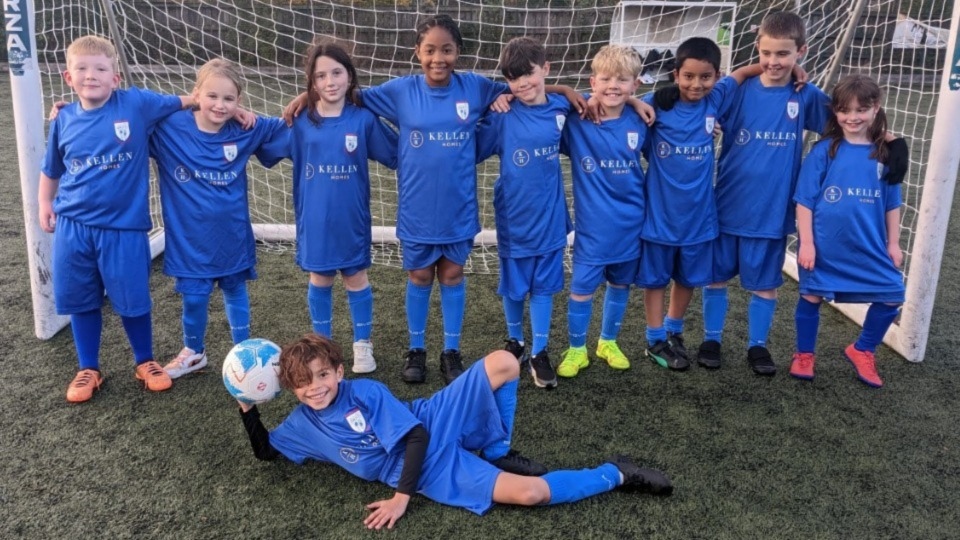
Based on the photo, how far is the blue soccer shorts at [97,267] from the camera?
290cm

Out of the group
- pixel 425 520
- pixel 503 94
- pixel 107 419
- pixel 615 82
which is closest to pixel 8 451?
pixel 107 419

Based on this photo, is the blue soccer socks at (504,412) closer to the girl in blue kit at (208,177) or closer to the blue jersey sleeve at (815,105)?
the girl in blue kit at (208,177)

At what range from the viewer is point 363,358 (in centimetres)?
330

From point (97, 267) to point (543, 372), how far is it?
1760mm

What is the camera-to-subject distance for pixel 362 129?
2.99 meters

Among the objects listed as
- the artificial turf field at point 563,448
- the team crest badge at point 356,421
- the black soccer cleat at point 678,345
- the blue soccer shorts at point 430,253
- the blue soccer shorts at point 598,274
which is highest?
the blue soccer shorts at point 430,253

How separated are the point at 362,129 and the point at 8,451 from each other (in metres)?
1.66

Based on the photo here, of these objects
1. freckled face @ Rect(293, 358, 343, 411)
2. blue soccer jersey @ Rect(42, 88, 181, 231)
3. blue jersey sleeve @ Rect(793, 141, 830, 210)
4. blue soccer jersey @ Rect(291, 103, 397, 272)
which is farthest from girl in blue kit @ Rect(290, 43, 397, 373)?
blue jersey sleeve @ Rect(793, 141, 830, 210)

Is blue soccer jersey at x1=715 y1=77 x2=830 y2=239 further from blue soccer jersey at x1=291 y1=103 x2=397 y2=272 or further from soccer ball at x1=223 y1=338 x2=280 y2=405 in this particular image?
soccer ball at x1=223 y1=338 x2=280 y2=405

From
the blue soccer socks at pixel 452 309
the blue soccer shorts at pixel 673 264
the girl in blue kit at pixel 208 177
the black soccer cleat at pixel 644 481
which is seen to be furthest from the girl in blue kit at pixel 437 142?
the black soccer cleat at pixel 644 481

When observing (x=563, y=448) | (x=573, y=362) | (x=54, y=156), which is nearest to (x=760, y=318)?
(x=573, y=362)

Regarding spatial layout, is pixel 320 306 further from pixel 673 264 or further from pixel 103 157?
pixel 673 264

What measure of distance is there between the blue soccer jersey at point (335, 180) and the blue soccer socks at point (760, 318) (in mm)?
1638

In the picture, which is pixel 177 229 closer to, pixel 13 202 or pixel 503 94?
pixel 503 94
